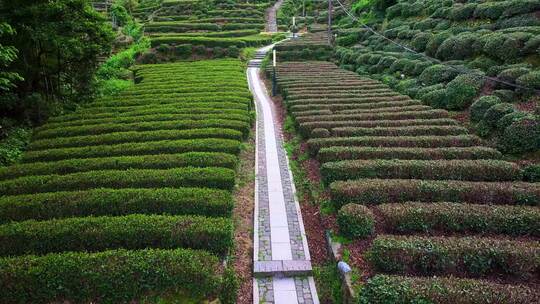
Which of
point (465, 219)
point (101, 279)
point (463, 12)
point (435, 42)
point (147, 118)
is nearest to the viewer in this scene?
point (101, 279)

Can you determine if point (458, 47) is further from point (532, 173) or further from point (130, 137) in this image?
point (130, 137)

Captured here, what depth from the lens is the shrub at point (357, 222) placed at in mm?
8969

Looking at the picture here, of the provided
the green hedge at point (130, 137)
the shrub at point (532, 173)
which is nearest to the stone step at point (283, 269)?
the green hedge at point (130, 137)

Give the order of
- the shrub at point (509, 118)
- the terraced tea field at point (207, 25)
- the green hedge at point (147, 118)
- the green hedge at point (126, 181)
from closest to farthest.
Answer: the green hedge at point (126, 181), the shrub at point (509, 118), the green hedge at point (147, 118), the terraced tea field at point (207, 25)

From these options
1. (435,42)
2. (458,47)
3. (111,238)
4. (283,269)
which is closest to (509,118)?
(458,47)

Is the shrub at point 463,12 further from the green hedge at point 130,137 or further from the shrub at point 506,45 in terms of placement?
the green hedge at point 130,137

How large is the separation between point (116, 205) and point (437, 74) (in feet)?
59.8

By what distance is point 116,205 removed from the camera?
10.0 meters

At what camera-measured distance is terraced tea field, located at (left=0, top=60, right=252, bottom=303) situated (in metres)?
7.47

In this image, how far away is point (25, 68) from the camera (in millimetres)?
20922

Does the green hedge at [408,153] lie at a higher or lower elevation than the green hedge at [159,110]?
Result: lower

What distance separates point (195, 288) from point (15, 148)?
1405 cm

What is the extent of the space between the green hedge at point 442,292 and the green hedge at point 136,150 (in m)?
8.16

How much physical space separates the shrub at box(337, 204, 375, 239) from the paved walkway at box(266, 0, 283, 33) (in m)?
51.3
